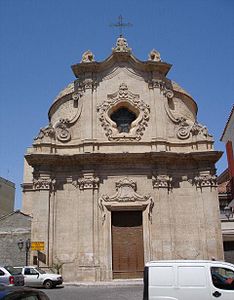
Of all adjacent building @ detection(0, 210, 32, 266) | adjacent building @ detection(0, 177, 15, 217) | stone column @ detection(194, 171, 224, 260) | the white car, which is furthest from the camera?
adjacent building @ detection(0, 177, 15, 217)

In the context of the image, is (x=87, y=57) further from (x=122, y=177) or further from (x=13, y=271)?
(x=13, y=271)

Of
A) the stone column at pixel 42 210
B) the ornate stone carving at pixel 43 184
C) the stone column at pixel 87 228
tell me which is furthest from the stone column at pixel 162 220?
the ornate stone carving at pixel 43 184

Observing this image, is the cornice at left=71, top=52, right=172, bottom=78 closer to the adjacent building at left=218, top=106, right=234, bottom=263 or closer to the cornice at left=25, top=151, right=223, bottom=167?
the adjacent building at left=218, top=106, right=234, bottom=263

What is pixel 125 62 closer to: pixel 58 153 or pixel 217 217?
pixel 58 153

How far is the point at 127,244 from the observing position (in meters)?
21.6

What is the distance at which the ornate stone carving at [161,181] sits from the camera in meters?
22.2

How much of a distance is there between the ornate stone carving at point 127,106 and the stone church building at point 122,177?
64 mm

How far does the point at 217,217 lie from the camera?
21.7m

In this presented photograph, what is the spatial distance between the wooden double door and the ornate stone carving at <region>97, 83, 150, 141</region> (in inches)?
190

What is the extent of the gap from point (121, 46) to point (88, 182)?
9.50m

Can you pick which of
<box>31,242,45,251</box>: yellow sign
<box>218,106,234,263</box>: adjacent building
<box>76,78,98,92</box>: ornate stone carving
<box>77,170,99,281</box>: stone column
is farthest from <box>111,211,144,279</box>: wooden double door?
<box>76,78,98,92</box>: ornate stone carving

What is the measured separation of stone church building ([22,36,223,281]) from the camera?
21.3 m

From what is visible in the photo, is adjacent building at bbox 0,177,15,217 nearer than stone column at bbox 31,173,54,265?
No

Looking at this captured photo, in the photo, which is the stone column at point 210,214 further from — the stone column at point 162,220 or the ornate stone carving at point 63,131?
the ornate stone carving at point 63,131
